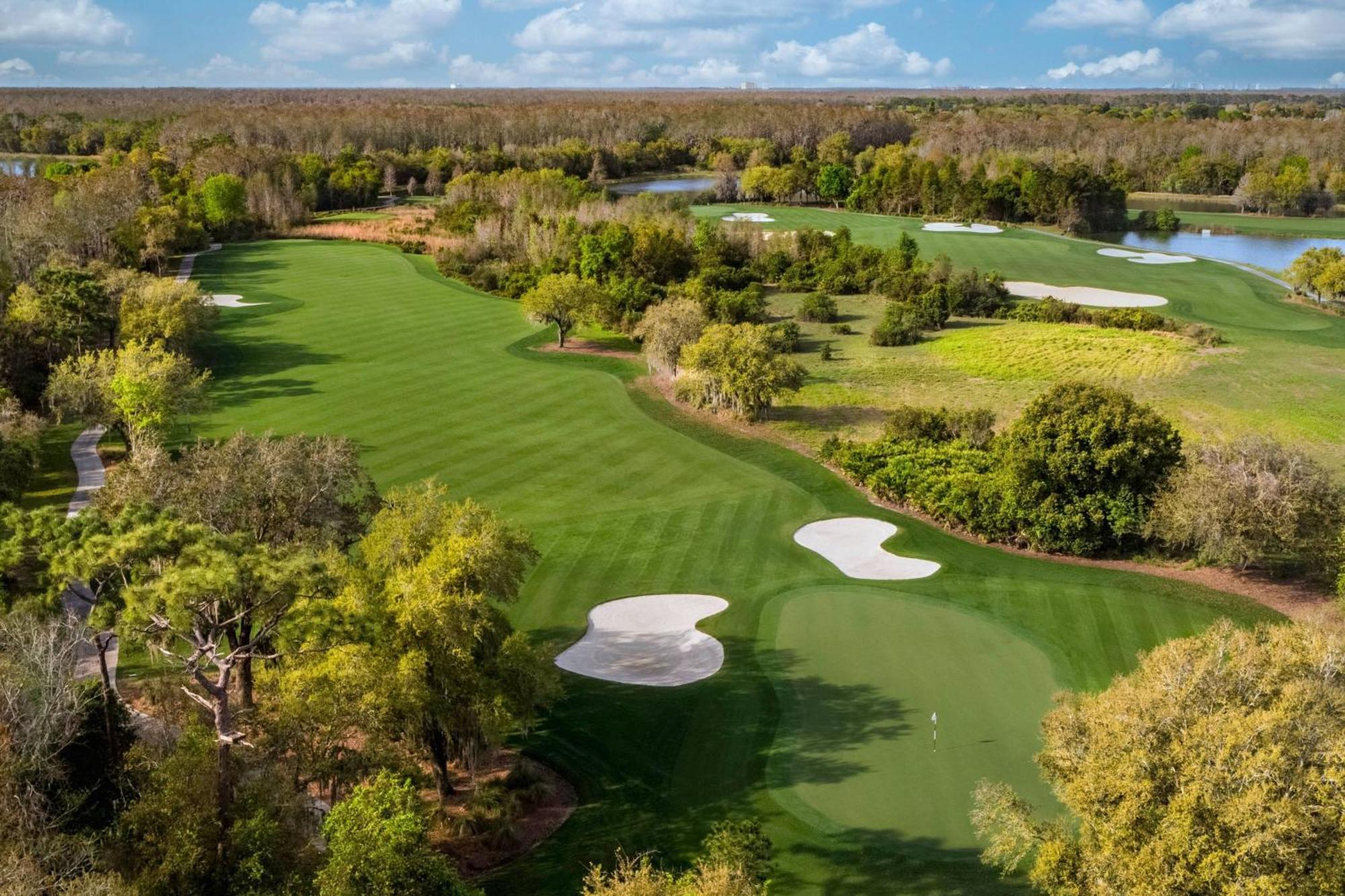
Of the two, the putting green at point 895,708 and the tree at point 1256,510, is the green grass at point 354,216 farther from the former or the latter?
the tree at point 1256,510

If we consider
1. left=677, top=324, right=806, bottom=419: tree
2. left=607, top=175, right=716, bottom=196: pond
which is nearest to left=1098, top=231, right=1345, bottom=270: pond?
left=607, top=175, right=716, bottom=196: pond

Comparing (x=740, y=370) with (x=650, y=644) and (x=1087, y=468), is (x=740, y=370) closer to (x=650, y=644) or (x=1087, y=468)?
(x=1087, y=468)

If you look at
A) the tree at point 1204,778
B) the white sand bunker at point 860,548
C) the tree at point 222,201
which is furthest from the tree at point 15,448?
the tree at point 222,201

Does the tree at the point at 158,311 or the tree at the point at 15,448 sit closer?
the tree at the point at 15,448

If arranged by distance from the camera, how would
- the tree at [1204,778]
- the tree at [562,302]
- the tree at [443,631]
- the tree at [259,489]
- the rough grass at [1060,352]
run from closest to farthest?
the tree at [1204,778], the tree at [443,631], the tree at [259,489], the rough grass at [1060,352], the tree at [562,302]

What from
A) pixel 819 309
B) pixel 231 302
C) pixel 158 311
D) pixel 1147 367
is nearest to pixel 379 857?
pixel 158 311

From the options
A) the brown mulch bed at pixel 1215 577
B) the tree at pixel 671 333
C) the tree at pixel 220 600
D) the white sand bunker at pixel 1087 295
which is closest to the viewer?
the tree at pixel 220 600
